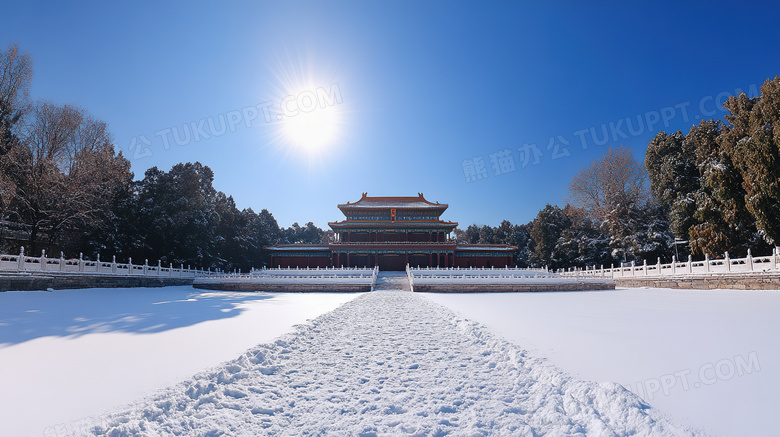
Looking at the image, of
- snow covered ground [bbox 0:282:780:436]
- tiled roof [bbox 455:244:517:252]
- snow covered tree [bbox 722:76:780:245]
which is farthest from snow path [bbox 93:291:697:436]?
tiled roof [bbox 455:244:517:252]

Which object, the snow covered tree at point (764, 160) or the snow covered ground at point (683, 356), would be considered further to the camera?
the snow covered tree at point (764, 160)

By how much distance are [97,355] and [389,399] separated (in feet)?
12.5

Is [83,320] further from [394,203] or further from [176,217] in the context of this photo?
[394,203]

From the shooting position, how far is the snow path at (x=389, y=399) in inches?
109

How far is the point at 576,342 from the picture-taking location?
531 cm

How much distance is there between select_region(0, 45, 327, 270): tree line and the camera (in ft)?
64.2

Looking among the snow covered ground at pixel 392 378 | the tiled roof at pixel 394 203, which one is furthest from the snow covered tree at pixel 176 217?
the snow covered ground at pixel 392 378

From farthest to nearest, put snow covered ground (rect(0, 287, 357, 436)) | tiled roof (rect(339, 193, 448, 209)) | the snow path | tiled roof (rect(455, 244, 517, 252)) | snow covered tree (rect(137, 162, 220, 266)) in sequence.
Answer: tiled roof (rect(339, 193, 448, 209))
tiled roof (rect(455, 244, 517, 252))
snow covered tree (rect(137, 162, 220, 266))
snow covered ground (rect(0, 287, 357, 436))
the snow path

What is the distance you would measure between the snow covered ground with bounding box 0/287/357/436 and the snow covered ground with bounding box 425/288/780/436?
13.9 feet

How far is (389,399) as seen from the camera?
3365mm

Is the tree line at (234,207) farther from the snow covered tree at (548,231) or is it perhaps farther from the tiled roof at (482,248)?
the tiled roof at (482,248)

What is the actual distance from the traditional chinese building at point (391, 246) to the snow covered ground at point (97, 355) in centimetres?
2840

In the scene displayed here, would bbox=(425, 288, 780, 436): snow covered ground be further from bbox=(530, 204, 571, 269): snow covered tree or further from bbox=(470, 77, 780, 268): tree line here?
bbox=(530, 204, 571, 269): snow covered tree

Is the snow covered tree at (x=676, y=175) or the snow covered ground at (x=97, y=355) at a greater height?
the snow covered tree at (x=676, y=175)
